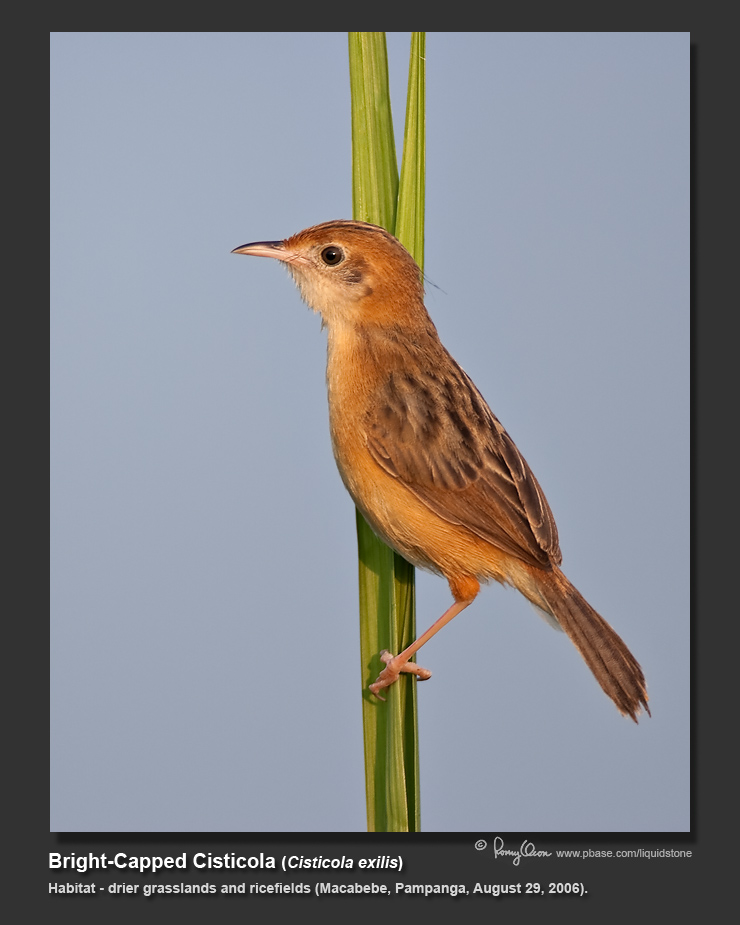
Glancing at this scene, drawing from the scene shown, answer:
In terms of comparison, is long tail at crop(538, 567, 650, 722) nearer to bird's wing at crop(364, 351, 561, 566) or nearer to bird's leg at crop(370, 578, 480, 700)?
bird's wing at crop(364, 351, 561, 566)

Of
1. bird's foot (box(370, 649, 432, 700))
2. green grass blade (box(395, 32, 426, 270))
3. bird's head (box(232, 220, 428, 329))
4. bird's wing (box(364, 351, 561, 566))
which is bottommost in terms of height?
bird's foot (box(370, 649, 432, 700))

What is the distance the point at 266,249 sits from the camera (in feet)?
12.8

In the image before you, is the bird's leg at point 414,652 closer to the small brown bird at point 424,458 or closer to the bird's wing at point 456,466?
the small brown bird at point 424,458

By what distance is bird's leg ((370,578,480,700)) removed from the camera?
3.39m

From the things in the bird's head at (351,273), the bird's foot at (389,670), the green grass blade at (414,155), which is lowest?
the bird's foot at (389,670)

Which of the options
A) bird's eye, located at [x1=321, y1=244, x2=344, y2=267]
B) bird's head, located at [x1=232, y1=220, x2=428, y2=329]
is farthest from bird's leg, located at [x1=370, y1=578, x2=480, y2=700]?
bird's eye, located at [x1=321, y1=244, x2=344, y2=267]

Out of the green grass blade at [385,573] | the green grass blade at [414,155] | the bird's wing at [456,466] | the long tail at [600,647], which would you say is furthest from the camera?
the bird's wing at [456,466]

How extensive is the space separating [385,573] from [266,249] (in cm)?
144

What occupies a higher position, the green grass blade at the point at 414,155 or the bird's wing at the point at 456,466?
the green grass blade at the point at 414,155

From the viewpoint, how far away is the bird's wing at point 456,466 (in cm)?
375

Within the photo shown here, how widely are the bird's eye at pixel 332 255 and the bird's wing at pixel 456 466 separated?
57 cm

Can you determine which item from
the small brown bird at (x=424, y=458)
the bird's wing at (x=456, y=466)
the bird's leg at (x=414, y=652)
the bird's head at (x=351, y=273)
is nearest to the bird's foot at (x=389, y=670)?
the bird's leg at (x=414, y=652)
